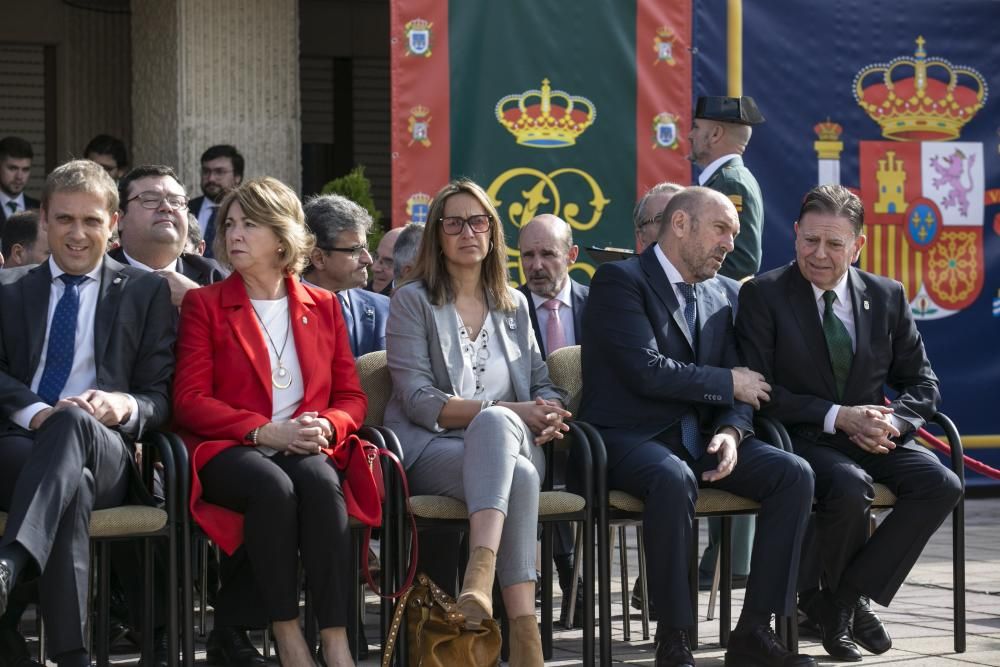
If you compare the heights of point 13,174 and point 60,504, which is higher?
point 13,174

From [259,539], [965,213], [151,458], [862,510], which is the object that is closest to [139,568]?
[151,458]

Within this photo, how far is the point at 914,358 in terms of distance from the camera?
5887 millimetres

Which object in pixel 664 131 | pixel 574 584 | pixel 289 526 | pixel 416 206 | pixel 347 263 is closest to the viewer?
pixel 289 526

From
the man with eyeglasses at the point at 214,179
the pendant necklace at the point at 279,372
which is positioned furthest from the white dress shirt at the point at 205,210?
the pendant necklace at the point at 279,372

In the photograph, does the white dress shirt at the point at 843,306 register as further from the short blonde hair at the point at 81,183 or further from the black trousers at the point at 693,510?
the short blonde hair at the point at 81,183

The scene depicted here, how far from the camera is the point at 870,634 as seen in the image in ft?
18.2

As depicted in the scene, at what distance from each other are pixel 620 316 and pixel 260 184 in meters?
1.26

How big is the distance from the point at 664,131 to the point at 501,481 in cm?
411

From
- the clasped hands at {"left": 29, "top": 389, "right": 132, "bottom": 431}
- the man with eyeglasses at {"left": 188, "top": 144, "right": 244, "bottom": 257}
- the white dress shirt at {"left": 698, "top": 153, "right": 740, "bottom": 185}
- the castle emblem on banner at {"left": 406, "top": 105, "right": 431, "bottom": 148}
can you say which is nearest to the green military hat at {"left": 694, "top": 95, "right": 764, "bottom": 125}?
the white dress shirt at {"left": 698, "top": 153, "right": 740, "bottom": 185}

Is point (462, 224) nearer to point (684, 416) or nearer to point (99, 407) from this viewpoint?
point (684, 416)

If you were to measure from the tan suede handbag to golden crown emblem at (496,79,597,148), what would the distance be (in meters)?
3.97

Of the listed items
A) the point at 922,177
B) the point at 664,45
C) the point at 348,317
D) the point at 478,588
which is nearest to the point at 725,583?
the point at 478,588

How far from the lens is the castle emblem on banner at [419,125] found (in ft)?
27.4

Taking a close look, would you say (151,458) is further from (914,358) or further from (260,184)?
(914,358)
